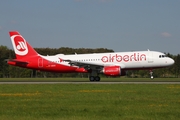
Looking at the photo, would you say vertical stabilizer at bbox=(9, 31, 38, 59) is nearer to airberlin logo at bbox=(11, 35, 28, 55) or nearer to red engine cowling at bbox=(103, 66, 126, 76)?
airberlin logo at bbox=(11, 35, 28, 55)

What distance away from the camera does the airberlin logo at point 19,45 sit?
5706 centimetres

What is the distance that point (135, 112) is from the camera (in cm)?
1656

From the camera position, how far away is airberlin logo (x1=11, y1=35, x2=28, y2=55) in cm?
5706

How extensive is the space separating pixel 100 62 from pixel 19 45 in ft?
→ 42.4

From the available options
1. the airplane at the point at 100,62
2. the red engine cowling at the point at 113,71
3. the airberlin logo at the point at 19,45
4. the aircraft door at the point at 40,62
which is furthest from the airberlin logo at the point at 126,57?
the airberlin logo at the point at 19,45

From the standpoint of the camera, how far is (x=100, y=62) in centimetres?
5303

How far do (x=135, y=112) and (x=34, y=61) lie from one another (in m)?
41.2

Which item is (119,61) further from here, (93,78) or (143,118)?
(143,118)

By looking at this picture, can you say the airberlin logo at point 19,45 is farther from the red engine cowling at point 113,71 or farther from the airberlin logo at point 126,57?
the red engine cowling at point 113,71

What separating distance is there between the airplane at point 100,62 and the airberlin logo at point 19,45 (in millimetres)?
292

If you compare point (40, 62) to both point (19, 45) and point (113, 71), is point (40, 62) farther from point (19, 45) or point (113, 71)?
point (113, 71)

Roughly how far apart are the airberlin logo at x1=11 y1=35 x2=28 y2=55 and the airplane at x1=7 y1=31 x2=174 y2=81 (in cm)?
29

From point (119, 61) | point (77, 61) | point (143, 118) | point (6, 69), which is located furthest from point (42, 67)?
point (6, 69)

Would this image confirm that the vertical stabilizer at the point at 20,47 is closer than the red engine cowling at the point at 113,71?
No
